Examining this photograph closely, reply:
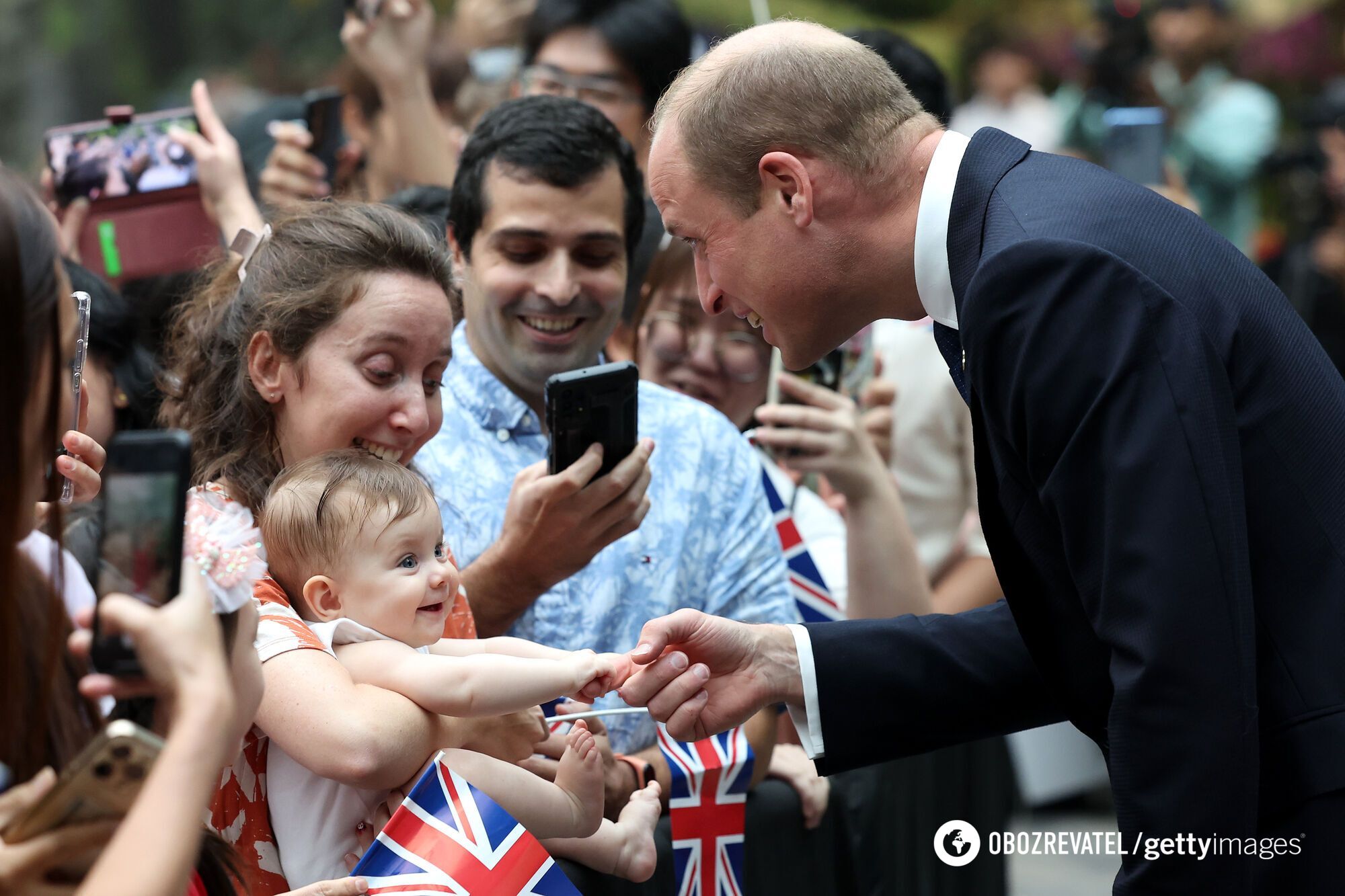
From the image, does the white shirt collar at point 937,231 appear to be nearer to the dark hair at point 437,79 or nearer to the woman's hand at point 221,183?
the woman's hand at point 221,183

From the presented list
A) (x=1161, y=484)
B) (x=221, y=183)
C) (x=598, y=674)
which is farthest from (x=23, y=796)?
(x=221, y=183)

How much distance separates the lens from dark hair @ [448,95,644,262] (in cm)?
324

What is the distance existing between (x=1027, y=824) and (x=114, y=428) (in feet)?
14.0

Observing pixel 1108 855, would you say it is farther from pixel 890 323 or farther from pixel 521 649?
pixel 521 649

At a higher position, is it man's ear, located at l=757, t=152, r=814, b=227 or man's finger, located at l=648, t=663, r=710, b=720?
man's ear, located at l=757, t=152, r=814, b=227

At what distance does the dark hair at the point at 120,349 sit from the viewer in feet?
10.6

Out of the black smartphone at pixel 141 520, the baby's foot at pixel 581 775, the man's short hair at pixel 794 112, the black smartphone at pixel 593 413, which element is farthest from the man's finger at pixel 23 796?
the man's short hair at pixel 794 112

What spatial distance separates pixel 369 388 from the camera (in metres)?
2.55

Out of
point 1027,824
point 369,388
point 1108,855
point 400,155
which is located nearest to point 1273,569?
point 369,388

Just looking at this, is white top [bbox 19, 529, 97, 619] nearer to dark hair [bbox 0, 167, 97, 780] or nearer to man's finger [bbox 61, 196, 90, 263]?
dark hair [bbox 0, 167, 97, 780]

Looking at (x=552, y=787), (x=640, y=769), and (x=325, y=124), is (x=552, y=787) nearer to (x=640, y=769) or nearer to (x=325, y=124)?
(x=640, y=769)

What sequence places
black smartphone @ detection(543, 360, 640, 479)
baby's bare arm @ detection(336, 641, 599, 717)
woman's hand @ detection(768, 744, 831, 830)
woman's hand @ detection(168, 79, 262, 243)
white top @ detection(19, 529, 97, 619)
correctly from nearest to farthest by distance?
white top @ detection(19, 529, 97, 619), baby's bare arm @ detection(336, 641, 599, 717), black smartphone @ detection(543, 360, 640, 479), woman's hand @ detection(768, 744, 831, 830), woman's hand @ detection(168, 79, 262, 243)

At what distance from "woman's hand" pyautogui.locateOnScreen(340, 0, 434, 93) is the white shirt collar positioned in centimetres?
252

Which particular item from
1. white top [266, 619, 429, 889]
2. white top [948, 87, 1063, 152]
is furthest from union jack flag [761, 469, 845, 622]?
white top [948, 87, 1063, 152]
